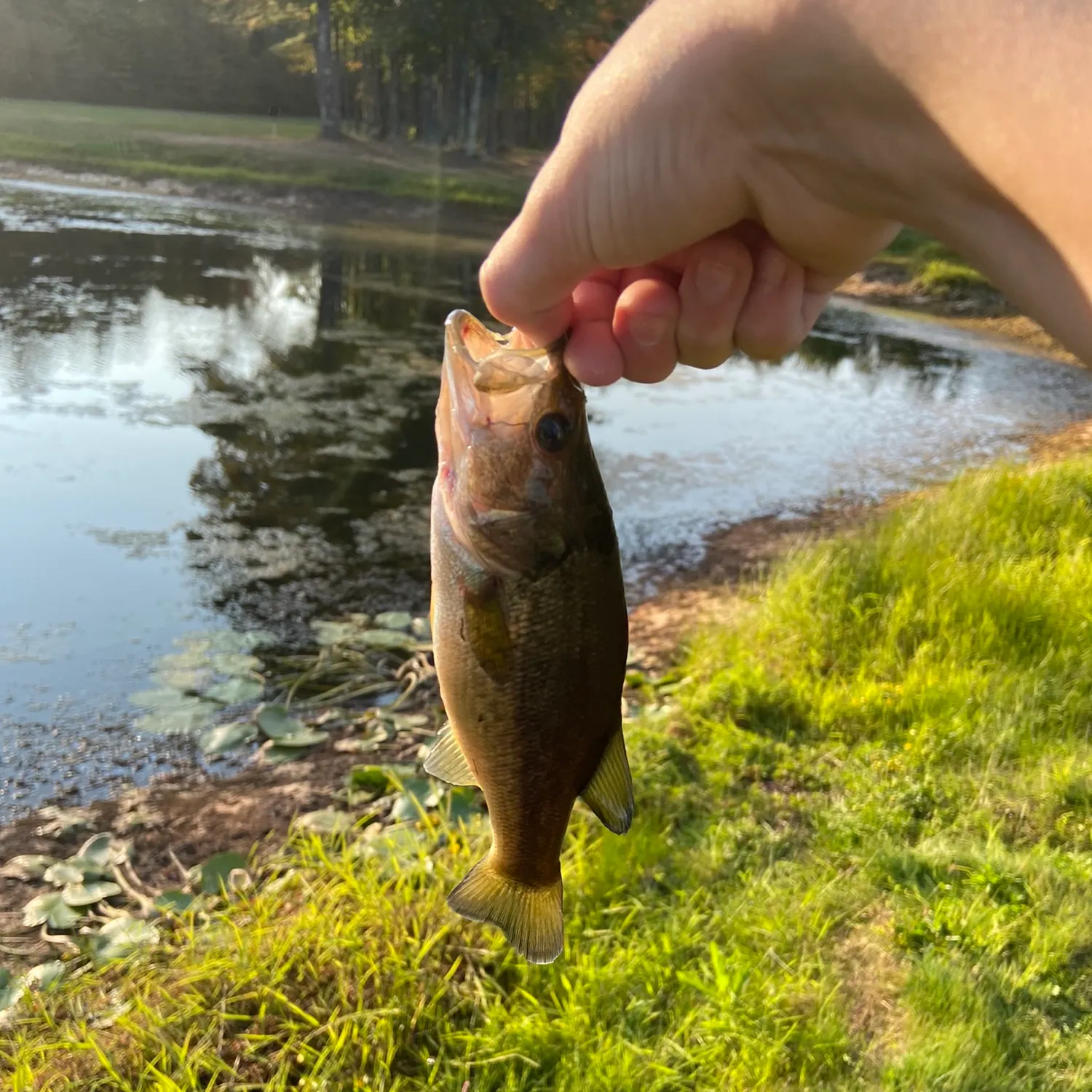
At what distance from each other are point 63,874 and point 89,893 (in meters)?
0.20

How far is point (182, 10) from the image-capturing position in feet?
127

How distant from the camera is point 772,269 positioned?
7.04 feet

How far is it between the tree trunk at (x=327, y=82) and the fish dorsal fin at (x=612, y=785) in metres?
36.5

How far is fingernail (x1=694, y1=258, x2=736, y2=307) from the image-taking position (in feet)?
6.82

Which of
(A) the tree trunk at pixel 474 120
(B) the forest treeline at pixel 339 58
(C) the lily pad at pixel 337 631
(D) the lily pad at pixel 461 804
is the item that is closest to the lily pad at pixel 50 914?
(D) the lily pad at pixel 461 804

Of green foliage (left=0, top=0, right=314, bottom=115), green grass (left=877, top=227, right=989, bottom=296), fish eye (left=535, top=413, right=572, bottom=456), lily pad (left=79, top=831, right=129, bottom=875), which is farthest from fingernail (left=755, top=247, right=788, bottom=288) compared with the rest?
green foliage (left=0, top=0, right=314, bottom=115)

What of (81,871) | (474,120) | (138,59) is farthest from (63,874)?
(138,59)

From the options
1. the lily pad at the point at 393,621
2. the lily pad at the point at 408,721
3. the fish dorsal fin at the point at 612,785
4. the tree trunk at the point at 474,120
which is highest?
the tree trunk at the point at 474,120

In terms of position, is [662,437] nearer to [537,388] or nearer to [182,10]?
[537,388]

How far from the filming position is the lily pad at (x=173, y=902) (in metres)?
3.47

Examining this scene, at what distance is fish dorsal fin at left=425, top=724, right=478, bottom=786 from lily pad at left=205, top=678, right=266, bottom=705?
359 centimetres

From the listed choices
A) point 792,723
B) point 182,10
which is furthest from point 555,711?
point 182,10

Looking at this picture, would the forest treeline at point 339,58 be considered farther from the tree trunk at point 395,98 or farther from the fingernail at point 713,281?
the fingernail at point 713,281

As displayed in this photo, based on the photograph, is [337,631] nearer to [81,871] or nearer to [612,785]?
[81,871]
